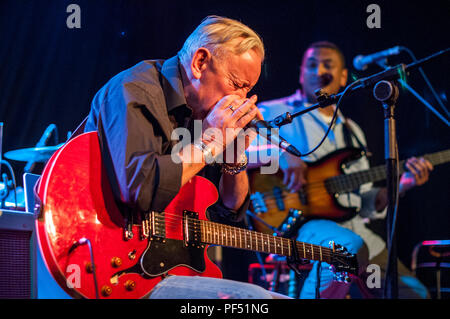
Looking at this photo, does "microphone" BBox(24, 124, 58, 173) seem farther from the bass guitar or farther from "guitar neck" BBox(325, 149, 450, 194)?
"guitar neck" BBox(325, 149, 450, 194)

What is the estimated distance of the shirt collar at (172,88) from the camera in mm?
1993

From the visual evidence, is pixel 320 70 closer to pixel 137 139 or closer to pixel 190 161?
pixel 190 161

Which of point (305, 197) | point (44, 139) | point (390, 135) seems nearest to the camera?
point (390, 135)

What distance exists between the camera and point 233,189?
2.40 metres

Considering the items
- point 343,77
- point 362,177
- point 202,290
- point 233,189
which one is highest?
point 343,77

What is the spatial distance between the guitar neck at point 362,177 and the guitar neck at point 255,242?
1.45 m

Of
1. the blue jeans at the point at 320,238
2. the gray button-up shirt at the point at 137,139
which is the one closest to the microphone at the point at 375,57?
the blue jeans at the point at 320,238

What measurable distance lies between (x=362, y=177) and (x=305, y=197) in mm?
660

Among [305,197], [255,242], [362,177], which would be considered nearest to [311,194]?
[305,197]

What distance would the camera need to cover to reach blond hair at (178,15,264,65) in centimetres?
216

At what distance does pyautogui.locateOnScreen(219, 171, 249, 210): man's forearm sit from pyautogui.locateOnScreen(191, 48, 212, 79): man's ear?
593 mm
